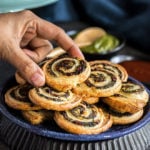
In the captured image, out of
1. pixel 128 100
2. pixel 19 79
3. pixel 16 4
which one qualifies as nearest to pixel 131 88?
pixel 128 100

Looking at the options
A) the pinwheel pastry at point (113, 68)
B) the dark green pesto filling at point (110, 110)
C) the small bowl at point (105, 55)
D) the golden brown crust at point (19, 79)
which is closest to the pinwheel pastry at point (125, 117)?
the dark green pesto filling at point (110, 110)

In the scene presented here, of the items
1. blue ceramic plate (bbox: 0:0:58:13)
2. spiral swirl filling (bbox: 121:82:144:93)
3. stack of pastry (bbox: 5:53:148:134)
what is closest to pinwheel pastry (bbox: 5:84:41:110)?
stack of pastry (bbox: 5:53:148:134)

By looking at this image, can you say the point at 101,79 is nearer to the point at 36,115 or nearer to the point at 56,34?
the point at 36,115

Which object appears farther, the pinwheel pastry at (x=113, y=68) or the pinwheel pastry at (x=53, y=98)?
the pinwheel pastry at (x=113, y=68)

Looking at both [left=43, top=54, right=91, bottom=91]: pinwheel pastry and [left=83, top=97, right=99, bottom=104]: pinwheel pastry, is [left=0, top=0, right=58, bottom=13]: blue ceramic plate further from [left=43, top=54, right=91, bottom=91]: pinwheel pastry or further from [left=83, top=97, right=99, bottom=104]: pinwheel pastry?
[left=83, top=97, right=99, bottom=104]: pinwheel pastry

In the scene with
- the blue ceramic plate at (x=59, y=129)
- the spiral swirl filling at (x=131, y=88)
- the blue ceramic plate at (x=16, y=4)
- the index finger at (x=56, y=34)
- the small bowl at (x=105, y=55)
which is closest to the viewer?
the blue ceramic plate at (x=59, y=129)

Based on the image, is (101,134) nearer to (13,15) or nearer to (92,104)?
(92,104)

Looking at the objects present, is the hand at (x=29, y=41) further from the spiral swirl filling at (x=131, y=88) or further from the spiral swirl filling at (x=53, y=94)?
the spiral swirl filling at (x=131, y=88)

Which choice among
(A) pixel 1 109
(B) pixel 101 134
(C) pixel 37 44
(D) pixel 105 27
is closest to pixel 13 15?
(C) pixel 37 44
